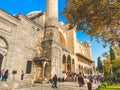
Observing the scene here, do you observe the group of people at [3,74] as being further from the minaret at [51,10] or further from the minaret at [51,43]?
the minaret at [51,10]

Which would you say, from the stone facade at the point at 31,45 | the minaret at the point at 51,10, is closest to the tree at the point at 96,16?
the stone facade at the point at 31,45

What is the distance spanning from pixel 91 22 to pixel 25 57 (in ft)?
35.5

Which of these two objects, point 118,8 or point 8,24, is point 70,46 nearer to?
point 8,24

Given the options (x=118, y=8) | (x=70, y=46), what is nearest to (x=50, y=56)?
(x=118, y=8)

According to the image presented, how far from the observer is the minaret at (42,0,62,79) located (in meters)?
18.8

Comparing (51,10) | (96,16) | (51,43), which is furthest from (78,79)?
(51,10)

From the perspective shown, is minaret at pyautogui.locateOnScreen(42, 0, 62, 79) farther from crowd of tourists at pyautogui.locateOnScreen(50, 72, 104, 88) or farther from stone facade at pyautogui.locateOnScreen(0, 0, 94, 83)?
crowd of tourists at pyautogui.locateOnScreen(50, 72, 104, 88)

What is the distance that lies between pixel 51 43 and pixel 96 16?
446 inches

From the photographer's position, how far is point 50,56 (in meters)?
19.0

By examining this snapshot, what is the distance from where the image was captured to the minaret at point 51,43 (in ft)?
61.7

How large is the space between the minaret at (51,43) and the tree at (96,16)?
901 centimetres

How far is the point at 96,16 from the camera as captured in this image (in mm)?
9227

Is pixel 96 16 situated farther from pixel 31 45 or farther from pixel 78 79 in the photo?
pixel 31 45

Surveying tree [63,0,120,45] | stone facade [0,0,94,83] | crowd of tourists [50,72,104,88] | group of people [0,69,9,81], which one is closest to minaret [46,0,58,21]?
stone facade [0,0,94,83]
